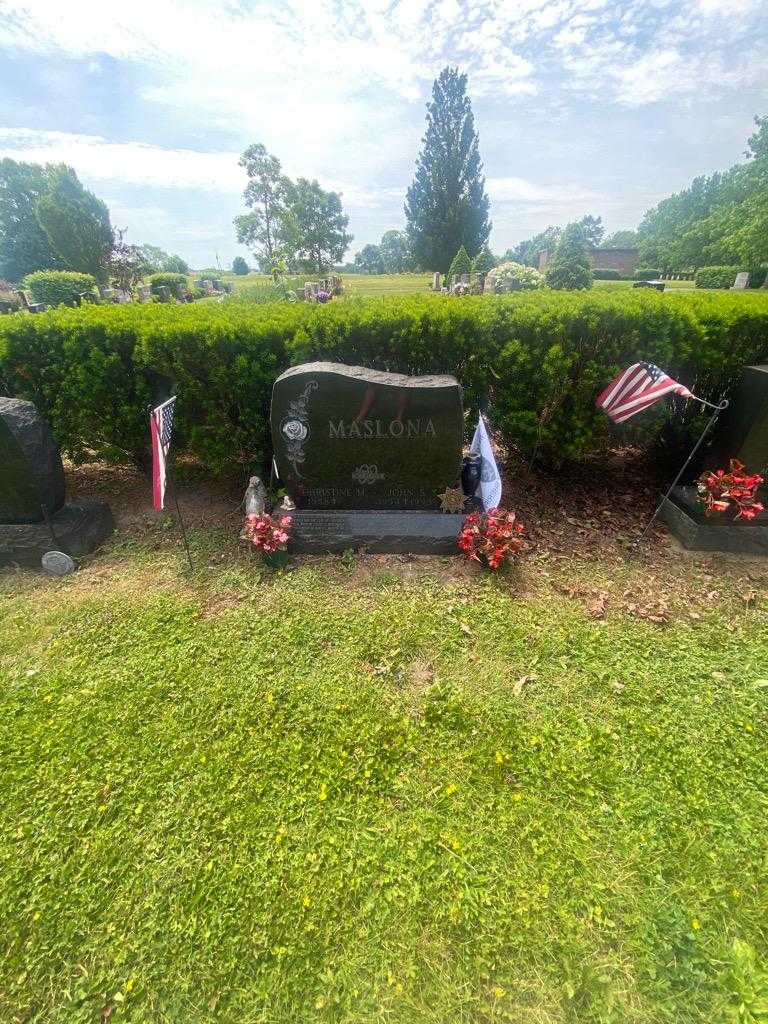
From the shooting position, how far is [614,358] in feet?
15.0

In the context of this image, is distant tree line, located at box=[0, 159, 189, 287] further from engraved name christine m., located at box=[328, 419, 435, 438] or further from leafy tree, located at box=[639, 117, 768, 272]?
leafy tree, located at box=[639, 117, 768, 272]

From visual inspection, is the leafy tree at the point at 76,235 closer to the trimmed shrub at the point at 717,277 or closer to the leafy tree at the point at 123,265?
the leafy tree at the point at 123,265

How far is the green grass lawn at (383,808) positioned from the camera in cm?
191

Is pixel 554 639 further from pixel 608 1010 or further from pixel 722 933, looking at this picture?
pixel 608 1010

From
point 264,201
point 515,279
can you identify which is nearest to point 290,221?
point 264,201

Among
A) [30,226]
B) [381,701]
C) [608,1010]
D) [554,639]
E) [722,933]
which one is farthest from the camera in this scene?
[30,226]

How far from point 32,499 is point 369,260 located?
118673 mm

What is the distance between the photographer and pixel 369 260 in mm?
106062

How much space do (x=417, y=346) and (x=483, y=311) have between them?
2.58ft

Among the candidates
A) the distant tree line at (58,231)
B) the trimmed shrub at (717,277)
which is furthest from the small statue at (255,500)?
the trimmed shrub at (717,277)

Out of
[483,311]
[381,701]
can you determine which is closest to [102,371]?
[483,311]

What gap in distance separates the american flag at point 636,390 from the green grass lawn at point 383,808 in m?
1.70

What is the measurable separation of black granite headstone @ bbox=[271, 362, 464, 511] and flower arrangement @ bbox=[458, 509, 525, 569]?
52cm

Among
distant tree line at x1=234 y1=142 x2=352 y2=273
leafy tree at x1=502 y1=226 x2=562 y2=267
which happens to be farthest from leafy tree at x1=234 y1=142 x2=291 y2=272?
leafy tree at x1=502 y1=226 x2=562 y2=267
